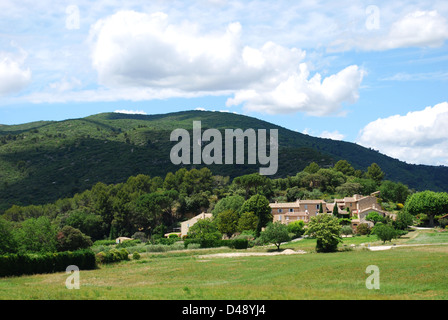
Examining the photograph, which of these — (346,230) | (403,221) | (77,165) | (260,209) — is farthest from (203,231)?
(77,165)

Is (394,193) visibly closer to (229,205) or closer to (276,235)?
(229,205)

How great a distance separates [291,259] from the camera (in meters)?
47.9

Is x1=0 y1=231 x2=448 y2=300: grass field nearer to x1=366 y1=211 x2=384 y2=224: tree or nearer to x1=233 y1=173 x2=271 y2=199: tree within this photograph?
x1=366 y1=211 x2=384 y2=224: tree

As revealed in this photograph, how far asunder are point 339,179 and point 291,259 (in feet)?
224

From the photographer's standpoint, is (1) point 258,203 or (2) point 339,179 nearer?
(1) point 258,203

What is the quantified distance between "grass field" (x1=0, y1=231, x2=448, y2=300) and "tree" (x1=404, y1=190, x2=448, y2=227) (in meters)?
23.4

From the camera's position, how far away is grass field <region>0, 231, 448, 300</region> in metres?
24.9

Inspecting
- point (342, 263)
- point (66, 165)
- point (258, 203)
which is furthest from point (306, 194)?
point (66, 165)

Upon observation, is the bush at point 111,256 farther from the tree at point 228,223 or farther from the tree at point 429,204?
the tree at point 429,204

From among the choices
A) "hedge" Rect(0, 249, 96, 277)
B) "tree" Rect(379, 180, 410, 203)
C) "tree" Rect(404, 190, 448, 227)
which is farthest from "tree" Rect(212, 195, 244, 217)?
"hedge" Rect(0, 249, 96, 277)

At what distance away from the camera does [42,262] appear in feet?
154
